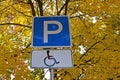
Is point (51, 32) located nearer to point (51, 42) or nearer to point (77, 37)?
point (51, 42)

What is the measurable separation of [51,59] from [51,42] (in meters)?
0.17

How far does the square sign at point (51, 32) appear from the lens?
3039 millimetres

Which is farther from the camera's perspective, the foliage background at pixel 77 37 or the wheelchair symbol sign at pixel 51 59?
the foliage background at pixel 77 37

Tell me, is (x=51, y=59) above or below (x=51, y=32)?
below

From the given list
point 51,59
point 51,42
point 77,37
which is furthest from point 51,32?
point 77,37

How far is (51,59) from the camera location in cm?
297

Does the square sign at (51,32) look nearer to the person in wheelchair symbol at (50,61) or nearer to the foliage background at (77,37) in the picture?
the person in wheelchair symbol at (50,61)

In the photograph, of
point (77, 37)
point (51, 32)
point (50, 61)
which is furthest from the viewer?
point (77, 37)

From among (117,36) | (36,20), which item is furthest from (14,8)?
(36,20)

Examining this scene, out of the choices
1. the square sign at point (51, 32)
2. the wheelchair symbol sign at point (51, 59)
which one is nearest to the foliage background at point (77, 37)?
the square sign at point (51, 32)

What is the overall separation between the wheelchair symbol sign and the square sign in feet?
0.27

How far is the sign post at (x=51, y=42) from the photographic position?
9.69ft

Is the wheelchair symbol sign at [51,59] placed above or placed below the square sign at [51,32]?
below

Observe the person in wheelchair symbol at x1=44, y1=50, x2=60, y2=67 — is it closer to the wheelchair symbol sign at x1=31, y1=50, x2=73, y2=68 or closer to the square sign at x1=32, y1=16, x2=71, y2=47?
the wheelchair symbol sign at x1=31, y1=50, x2=73, y2=68
